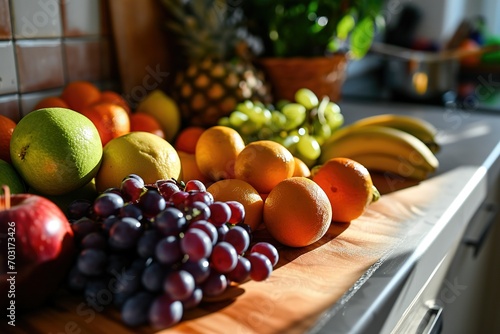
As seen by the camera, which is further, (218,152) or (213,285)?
(218,152)

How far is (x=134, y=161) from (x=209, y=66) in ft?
1.65

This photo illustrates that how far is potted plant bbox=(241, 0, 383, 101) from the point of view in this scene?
1.20m

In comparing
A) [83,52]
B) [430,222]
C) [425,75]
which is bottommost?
[430,222]

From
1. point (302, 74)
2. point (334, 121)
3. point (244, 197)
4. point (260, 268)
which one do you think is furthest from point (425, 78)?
point (260, 268)

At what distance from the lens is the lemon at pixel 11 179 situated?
57 cm

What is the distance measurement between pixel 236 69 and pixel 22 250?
0.73 m

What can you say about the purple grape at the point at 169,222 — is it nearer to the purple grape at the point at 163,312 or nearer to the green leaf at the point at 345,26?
the purple grape at the point at 163,312

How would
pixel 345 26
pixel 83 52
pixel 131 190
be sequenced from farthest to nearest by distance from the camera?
pixel 345 26 → pixel 83 52 → pixel 131 190

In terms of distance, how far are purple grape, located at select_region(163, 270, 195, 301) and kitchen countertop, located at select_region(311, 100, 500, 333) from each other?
4.8 inches

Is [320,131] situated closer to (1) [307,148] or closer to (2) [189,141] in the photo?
(1) [307,148]

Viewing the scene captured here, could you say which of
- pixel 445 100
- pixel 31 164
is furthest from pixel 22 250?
pixel 445 100

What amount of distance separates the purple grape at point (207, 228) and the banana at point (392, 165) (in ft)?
1.66

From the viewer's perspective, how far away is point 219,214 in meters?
0.51

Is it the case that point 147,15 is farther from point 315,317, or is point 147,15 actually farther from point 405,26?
point 405,26
